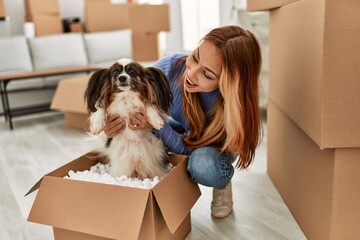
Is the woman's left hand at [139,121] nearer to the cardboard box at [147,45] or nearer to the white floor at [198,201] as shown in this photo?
the white floor at [198,201]

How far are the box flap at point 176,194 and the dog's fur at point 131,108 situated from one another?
17 centimetres

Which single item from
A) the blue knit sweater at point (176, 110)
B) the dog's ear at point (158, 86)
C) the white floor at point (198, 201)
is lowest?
the white floor at point (198, 201)

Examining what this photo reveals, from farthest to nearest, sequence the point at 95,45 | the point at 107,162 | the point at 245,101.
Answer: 1. the point at 95,45
2. the point at 107,162
3. the point at 245,101

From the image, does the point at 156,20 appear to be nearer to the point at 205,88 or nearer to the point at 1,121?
the point at 1,121

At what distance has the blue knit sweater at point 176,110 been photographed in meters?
1.60

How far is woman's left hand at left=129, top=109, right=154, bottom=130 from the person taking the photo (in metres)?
1.50

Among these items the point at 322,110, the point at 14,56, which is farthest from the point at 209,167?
the point at 14,56

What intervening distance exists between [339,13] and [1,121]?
3912 millimetres

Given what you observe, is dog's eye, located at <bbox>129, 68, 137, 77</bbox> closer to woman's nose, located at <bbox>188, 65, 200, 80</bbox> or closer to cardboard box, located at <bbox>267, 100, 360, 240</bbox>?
woman's nose, located at <bbox>188, 65, 200, 80</bbox>

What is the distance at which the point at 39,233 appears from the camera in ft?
5.46

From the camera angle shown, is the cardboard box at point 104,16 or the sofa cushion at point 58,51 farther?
the cardboard box at point 104,16

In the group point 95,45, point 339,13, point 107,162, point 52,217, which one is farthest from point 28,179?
point 95,45

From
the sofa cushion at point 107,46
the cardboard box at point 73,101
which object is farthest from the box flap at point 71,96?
the sofa cushion at point 107,46

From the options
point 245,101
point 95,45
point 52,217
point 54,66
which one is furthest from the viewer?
point 95,45
